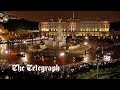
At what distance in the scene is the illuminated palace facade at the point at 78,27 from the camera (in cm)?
628

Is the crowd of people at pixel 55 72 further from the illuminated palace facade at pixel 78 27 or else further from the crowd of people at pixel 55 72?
the illuminated palace facade at pixel 78 27

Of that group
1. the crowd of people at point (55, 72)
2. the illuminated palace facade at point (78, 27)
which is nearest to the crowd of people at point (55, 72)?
the crowd of people at point (55, 72)

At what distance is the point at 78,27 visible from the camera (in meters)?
6.58

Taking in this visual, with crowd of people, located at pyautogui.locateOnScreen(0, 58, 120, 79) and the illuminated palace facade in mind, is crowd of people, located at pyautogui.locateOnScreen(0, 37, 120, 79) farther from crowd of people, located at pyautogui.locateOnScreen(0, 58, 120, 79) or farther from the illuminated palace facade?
the illuminated palace facade

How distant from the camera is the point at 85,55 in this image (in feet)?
20.5

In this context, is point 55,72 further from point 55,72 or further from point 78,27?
point 78,27

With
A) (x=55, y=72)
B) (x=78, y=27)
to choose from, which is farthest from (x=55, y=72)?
(x=78, y=27)

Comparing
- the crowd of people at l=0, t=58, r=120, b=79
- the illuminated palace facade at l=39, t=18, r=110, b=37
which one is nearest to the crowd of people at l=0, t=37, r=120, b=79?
the crowd of people at l=0, t=58, r=120, b=79

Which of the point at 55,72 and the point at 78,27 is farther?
the point at 78,27

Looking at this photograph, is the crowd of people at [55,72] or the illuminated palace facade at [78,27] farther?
the illuminated palace facade at [78,27]

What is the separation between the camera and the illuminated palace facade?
20.6ft

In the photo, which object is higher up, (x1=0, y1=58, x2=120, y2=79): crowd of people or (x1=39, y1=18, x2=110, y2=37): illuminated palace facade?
(x1=39, y1=18, x2=110, y2=37): illuminated palace facade

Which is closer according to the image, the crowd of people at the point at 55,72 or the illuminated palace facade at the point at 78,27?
the crowd of people at the point at 55,72

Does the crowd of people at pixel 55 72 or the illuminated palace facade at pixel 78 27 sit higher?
the illuminated palace facade at pixel 78 27
